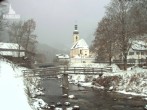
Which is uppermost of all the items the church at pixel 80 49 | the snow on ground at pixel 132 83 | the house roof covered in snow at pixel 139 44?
the church at pixel 80 49

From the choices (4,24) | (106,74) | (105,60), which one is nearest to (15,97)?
(4,24)

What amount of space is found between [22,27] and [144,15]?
31165 mm

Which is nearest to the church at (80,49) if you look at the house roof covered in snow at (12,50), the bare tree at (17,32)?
the house roof covered in snow at (12,50)

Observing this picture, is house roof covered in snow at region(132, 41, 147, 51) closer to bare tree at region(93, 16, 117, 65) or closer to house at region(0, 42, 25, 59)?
bare tree at region(93, 16, 117, 65)

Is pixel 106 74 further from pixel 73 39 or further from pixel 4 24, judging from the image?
pixel 73 39

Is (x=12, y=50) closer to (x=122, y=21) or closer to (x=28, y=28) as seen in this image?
(x=28, y=28)

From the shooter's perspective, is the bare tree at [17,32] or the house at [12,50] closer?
the bare tree at [17,32]

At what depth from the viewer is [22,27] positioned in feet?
200

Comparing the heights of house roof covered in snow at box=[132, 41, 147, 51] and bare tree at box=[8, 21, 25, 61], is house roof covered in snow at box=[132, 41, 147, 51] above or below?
below

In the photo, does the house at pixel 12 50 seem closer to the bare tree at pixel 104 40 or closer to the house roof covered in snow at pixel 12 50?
the house roof covered in snow at pixel 12 50

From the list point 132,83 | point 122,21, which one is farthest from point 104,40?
point 132,83

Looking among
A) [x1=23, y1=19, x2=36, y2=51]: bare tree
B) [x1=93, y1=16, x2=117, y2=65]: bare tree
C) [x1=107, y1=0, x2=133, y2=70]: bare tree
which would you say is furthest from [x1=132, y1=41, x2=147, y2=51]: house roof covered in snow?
[x1=23, y1=19, x2=36, y2=51]: bare tree

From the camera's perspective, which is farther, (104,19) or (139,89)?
(104,19)

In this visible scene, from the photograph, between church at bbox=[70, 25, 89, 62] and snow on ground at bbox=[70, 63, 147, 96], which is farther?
church at bbox=[70, 25, 89, 62]
